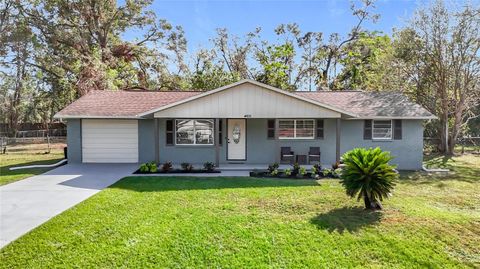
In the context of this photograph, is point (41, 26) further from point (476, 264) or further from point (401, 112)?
point (476, 264)

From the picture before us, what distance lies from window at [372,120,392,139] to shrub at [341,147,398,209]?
283 inches

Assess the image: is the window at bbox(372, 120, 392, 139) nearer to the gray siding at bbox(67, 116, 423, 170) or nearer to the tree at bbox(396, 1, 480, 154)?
the gray siding at bbox(67, 116, 423, 170)

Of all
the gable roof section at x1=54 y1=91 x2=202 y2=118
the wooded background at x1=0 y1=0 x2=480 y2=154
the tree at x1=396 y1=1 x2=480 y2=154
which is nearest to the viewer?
the gable roof section at x1=54 y1=91 x2=202 y2=118

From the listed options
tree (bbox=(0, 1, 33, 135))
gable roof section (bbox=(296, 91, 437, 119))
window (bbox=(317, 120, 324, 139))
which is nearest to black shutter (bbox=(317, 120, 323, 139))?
window (bbox=(317, 120, 324, 139))

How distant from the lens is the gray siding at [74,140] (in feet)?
42.5

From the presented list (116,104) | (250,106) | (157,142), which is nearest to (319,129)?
(250,106)

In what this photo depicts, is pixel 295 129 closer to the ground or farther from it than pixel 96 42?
closer to the ground

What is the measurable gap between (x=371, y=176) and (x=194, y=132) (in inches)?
325

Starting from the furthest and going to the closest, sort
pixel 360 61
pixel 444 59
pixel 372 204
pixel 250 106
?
1. pixel 360 61
2. pixel 444 59
3. pixel 250 106
4. pixel 372 204

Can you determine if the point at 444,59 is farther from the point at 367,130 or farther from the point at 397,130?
the point at 367,130

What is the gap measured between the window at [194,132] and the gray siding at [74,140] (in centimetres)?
441

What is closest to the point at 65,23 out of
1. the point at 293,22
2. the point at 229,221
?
the point at 293,22

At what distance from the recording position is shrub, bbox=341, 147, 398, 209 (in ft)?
20.7

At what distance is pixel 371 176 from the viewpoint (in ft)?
20.8
